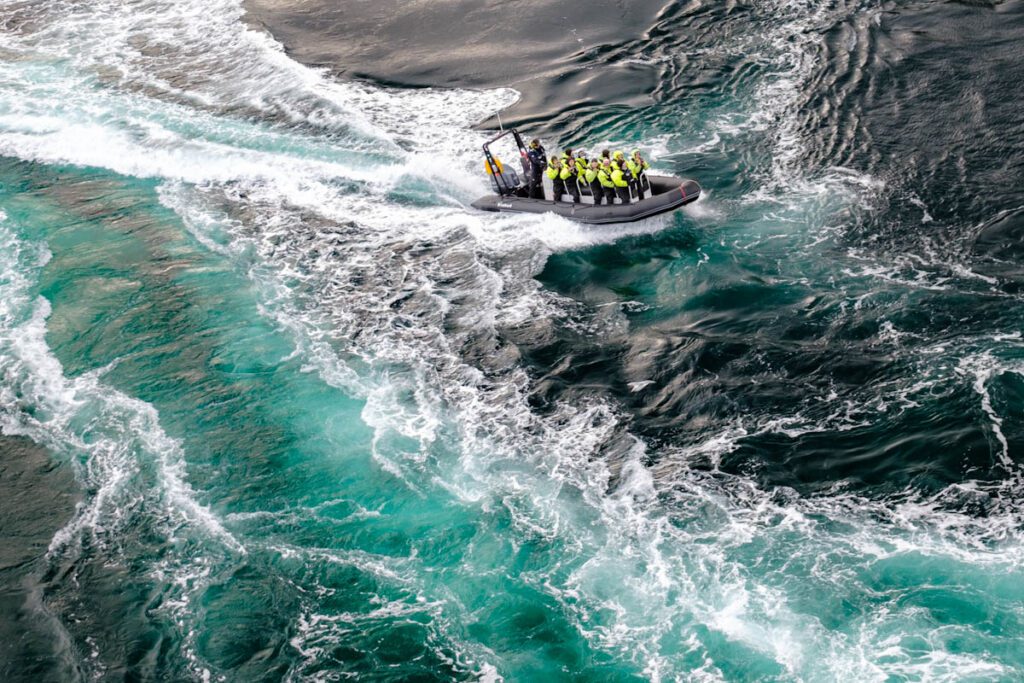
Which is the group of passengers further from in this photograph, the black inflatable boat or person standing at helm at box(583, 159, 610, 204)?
the black inflatable boat

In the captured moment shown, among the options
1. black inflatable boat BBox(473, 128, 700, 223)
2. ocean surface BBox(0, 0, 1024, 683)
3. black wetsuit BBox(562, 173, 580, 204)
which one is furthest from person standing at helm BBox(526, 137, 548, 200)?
black wetsuit BBox(562, 173, 580, 204)

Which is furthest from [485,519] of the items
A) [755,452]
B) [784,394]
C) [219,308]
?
[219,308]

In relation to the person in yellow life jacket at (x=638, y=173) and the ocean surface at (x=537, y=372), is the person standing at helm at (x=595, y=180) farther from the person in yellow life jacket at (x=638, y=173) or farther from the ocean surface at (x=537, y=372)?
the ocean surface at (x=537, y=372)

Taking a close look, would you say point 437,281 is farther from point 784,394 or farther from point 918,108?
point 918,108

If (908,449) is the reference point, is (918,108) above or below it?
above

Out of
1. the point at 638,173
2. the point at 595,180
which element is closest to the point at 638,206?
the point at 638,173

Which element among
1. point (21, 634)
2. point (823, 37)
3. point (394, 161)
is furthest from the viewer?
point (823, 37)

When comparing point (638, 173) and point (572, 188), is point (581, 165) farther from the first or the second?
point (638, 173)
